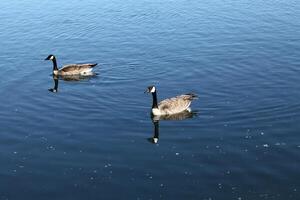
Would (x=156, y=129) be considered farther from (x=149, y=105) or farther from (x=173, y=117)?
(x=149, y=105)

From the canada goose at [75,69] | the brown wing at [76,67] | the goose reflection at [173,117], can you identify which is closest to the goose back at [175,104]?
the goose reflection at [173,117]

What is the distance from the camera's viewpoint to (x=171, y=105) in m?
31.4

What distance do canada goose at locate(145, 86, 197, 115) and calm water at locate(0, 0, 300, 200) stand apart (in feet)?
2.92

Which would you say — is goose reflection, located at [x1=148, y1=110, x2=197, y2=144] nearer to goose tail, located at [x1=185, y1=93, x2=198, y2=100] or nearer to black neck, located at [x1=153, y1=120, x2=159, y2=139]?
black neck, located at [x1=153, y1=120, x2=159, y2=139]

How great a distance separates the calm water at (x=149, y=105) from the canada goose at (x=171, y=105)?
0.89 meters

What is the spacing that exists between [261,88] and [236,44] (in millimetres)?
10686

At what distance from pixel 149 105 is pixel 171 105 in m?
2.00

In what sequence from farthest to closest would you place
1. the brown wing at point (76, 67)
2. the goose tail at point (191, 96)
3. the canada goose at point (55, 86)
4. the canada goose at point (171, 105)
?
the brown wing at point (76, 67) < the canada goose at point (55, 86) < the goose tail at point (191, 96) < the canada goose at point (171, 105)

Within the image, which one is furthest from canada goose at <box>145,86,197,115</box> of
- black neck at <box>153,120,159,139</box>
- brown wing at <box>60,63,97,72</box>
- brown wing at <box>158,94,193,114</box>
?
brown wing at <box>60,63,97,72</box>

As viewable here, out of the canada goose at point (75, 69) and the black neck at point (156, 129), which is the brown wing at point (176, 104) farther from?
the canada goose at point (75, 69)

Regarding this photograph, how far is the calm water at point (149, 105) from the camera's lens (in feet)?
78.1

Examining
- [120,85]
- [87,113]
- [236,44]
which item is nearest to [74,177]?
[87,113]

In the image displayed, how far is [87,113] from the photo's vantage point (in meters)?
31.8

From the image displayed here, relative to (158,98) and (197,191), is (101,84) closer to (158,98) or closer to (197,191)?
(158,98)
